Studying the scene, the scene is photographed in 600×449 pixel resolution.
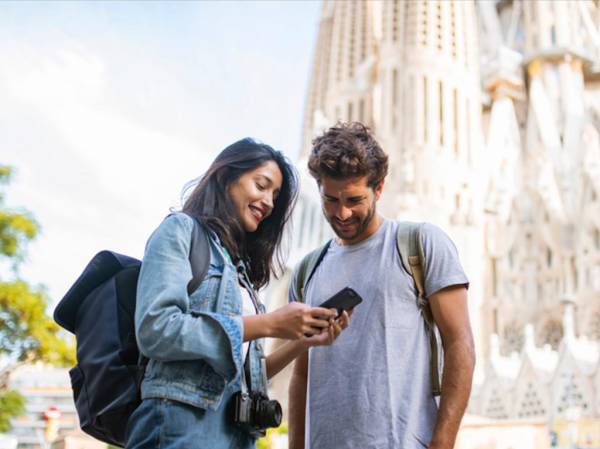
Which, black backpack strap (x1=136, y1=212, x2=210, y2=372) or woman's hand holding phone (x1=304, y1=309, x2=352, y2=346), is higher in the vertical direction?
black backpack strap (x1=136, y1=212, x2=210, y2=372)

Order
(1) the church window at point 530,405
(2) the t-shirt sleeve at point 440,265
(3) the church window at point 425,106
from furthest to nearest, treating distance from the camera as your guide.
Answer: (3) the church window at point 425,106, (1) the church window at point 530,405, (2) the t-shirt sleeve at point 440,265

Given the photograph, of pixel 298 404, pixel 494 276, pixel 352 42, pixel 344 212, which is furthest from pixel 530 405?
pixel 344 212

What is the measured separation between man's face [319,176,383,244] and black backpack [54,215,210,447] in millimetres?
408

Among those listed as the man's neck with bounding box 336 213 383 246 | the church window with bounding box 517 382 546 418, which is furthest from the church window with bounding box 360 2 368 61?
the man's neck with bounding box 336 213 383 246

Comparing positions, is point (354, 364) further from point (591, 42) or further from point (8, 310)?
point (591, 42)

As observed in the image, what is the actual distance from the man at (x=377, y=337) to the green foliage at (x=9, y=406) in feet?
23.7

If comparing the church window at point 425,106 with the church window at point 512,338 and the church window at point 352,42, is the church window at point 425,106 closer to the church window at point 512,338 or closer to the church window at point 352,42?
the church window at point 352,42

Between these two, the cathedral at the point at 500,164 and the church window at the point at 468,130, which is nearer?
the cathedral at the point at 500,164

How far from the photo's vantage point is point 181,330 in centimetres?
164

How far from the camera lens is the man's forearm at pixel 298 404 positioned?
232 centimetres

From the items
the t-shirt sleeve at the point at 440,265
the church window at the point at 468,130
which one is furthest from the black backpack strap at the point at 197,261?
the church window at the point at 468,130

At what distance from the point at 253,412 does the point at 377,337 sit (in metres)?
0.44

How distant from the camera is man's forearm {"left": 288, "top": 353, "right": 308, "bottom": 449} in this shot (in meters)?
2.32

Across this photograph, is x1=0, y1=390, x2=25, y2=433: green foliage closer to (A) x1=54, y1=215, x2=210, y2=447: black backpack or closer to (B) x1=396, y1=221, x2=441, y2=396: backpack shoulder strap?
(A) x1=54, y1=215, x2=210, y2=447: black backpack
